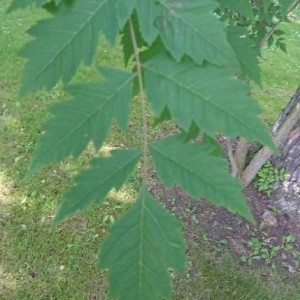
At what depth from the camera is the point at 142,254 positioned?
761 millimetres

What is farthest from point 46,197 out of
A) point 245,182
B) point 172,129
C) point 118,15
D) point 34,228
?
point 118,15

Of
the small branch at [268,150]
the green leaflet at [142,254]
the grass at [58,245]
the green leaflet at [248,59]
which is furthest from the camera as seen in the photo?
the small branch at [268,150]

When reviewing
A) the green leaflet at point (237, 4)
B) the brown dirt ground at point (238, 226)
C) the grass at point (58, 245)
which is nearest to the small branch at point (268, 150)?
the brown dirt ground at point (238, 226)

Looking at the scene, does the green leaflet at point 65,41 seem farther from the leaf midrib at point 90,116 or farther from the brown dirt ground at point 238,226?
the brown dirt ground at point 238,226

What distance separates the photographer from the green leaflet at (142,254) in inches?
29.5

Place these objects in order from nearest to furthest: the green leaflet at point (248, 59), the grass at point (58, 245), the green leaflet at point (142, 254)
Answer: the green leaflet at point (142, 254)
the green leaflet at point (248, 59)
the grass at point (58, 245)

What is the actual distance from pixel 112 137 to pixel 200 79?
3149mm

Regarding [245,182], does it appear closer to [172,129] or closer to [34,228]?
[172,129]

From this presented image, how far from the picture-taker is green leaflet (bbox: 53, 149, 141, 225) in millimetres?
803

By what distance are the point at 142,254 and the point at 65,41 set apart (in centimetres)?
43

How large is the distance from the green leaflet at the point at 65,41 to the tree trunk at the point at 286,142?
2413 mm

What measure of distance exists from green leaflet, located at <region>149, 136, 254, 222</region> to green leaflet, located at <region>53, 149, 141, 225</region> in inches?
2.7

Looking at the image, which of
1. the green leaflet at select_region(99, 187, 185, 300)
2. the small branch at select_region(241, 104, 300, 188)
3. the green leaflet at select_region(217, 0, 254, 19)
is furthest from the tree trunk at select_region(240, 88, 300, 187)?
the green leaflet at select_region(99, 187, 185, 300)

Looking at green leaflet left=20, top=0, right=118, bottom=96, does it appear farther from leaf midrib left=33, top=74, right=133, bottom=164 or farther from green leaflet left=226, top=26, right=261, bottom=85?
green leaflet left=226, top=26, right=261, bottom=85
